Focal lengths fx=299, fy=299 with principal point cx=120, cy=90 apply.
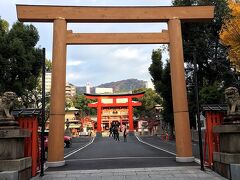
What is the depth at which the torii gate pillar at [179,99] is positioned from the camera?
11.7 m

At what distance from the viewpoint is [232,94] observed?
9078mm

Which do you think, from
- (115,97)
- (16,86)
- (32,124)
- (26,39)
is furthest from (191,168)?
(115,97)

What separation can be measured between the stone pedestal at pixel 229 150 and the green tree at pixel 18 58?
14894mm

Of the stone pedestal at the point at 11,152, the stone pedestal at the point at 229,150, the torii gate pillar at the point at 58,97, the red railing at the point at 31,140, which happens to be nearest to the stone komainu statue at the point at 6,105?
the stone pedestal at the point at 11,152

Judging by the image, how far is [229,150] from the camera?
28.1 feet

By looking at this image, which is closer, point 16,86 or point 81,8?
point 81,8

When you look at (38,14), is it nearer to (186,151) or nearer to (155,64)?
(186,151)

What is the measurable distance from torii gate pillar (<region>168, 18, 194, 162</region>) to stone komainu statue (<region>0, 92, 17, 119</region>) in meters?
6.31

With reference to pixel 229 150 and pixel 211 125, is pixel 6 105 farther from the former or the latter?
pixel 211 125

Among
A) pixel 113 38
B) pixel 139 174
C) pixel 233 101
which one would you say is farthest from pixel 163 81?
pixel 139 174

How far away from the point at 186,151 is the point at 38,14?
8084mm

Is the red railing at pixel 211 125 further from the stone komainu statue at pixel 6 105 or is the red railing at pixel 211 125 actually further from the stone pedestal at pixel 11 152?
the stone komainu statue at pixel 6 105

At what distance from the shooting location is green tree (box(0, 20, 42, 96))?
19.7 metres

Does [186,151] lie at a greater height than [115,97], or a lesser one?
lesser
